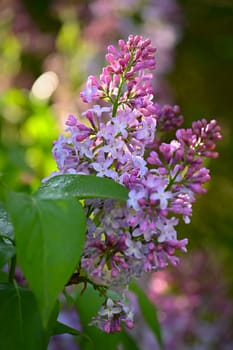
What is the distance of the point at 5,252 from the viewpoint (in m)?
0.60

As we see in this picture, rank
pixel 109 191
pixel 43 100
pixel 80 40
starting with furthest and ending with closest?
pixel 80 40 < pixel 43 100 < pixel 109 191

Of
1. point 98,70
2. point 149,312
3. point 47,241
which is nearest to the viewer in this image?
point 47,241

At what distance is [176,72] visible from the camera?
8.82 ft

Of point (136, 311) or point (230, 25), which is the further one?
point (230, 25)

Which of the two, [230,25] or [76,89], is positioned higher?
[230,25]


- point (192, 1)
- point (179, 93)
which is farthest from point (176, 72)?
point (192, 1)

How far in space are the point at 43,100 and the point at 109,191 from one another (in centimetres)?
123

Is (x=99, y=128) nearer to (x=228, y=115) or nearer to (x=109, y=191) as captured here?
(x=109, y=191)

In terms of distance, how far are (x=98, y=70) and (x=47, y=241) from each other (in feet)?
4.70

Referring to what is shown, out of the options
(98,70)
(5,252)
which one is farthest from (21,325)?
(98,70)

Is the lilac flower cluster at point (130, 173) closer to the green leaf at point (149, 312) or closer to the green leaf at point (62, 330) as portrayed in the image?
the green leaf at point (62, 330)

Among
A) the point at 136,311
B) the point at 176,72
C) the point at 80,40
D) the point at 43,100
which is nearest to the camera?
the point at 136,311

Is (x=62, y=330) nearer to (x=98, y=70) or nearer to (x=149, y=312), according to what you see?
(x=149, y=312)

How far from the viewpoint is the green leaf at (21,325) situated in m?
0.58
